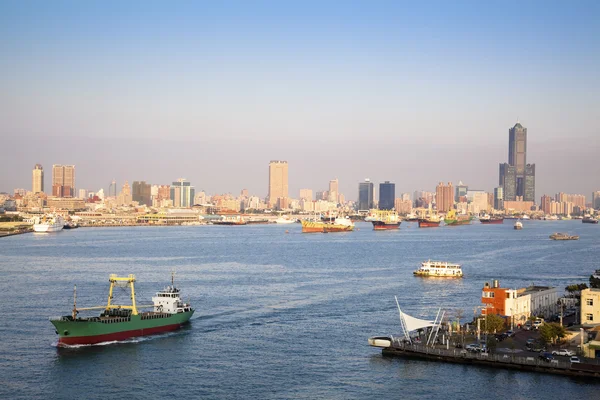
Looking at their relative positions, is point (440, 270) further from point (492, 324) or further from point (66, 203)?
point (66, 203)

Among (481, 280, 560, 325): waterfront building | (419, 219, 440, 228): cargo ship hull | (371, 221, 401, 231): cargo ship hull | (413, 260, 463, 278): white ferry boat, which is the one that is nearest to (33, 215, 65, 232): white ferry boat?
(371, 221, 401, 231): cargo ship hull

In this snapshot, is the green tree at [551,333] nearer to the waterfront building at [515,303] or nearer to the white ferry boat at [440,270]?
the waterfront building at [515,303]

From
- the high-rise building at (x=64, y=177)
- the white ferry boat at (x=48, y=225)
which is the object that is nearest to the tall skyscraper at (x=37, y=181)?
the high-rise building at (x=64, y=177)

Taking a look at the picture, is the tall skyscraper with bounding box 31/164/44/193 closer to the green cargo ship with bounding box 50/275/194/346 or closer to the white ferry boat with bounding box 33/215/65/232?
the white ferry boat with bounding box 33/215/65/232

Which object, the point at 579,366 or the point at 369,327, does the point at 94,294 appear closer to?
the point at 369,327

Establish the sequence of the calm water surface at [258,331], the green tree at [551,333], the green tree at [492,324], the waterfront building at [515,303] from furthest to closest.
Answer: the waterfront building at [515,303], the green tree at [492,324], the green tree at [551,333], the calm water surface at [258,331]

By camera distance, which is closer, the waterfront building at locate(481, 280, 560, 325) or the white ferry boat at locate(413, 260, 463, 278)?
the waterfront building at locate(481, 280, 560, 325)
